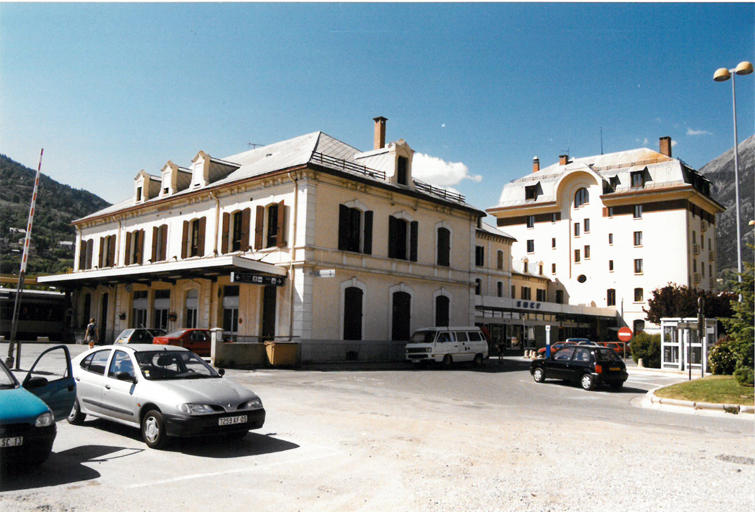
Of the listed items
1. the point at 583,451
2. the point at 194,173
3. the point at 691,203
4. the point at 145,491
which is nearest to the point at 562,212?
the point at 691,203

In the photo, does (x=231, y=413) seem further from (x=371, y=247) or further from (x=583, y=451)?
(x=371, y=247)

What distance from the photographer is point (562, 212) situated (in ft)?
218

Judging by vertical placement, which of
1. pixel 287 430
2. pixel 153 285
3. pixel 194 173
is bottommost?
pixel 287 430

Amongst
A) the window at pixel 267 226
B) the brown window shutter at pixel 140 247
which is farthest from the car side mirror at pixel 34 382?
the brown window shutter at pixel 140 247

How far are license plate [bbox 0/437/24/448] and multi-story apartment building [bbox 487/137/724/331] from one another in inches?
2373

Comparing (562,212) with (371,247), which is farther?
(562,212)

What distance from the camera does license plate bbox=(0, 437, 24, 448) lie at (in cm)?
652

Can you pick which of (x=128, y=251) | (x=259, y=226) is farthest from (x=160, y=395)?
(x=128, y=251)

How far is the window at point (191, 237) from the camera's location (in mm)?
33688

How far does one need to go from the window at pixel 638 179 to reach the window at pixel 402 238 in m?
37.1

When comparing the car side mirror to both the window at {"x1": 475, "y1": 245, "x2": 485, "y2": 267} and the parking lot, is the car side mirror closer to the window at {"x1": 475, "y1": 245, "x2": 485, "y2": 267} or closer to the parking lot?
the parking lot

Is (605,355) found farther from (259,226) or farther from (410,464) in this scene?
(259,226)

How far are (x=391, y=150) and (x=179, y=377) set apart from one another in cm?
2454

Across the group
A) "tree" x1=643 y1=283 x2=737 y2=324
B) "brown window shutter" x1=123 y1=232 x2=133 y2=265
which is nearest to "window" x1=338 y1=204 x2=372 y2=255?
"brown window shutter" x1=123 y1=232 x2=133 y2=265
